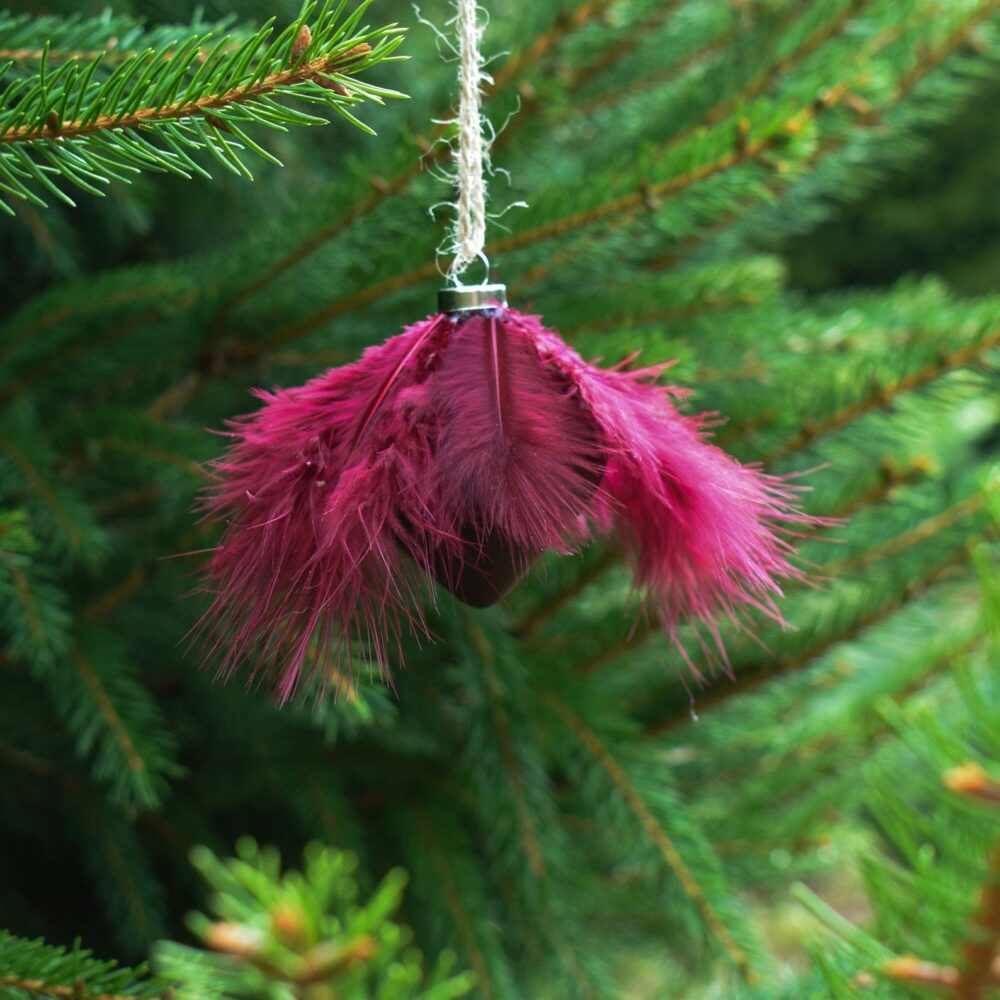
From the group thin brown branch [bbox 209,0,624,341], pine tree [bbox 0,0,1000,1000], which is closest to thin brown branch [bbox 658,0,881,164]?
pine tree [bbox 0,0,1000,1000]

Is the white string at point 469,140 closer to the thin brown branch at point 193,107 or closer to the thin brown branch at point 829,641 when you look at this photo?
the thin brown branch at point 193,107

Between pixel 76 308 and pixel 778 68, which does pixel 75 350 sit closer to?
pixel 76 308

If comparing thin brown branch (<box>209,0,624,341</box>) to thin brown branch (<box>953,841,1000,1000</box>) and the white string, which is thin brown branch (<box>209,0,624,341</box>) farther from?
thin brown branch (<box>953,841,1000,1000</box>)

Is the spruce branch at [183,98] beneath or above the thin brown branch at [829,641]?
above

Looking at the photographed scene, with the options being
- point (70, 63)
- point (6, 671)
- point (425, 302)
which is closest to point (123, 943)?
point (6, 671)

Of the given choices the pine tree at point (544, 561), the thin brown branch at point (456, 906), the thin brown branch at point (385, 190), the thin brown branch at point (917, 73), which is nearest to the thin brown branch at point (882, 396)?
the pine tree at point (544, 561)

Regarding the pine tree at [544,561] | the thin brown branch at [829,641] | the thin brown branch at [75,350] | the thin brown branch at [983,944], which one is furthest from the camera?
the thin brown branch at [829,641]

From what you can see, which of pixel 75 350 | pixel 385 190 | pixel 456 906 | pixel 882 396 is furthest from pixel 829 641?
pixel 75 350
